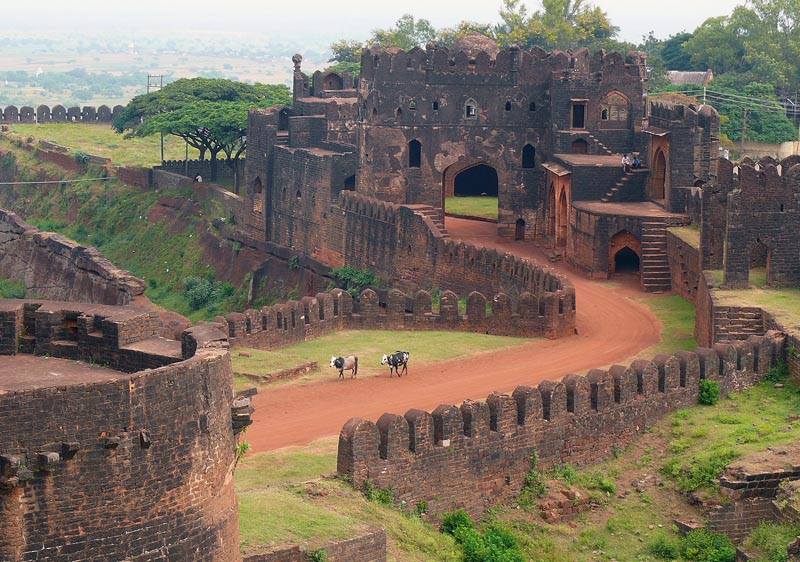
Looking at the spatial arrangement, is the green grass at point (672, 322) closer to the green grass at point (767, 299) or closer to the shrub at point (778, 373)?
the green grass at point (767, 299)

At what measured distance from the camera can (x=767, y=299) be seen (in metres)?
43.2

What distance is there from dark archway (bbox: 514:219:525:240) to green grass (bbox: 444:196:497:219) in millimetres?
2601

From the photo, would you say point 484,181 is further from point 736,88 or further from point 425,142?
point 736,88

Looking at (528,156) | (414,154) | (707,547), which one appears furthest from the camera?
(528,156)

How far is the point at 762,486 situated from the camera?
3291cm

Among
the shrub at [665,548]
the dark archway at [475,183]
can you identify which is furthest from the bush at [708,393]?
the dark archway at [475,183]

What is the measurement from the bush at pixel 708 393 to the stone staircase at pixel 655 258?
561 inches

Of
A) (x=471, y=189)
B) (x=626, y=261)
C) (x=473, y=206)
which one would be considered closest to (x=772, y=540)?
(x=626, y=261)

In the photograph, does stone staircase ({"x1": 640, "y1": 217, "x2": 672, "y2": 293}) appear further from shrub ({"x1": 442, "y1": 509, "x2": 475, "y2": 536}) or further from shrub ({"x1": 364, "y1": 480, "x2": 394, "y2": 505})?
shrub ({"x1": 364, "y1": 480, "x2": 394, "y2": 505})

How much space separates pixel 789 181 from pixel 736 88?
163 feet

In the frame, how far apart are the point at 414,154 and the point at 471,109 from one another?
7.49 ft

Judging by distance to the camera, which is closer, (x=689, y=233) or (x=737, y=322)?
(x=737, y=322)

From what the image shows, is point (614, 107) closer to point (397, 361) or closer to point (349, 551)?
point (397, 361)

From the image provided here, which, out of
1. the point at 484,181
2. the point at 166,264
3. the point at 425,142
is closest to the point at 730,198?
the point at 425,142
